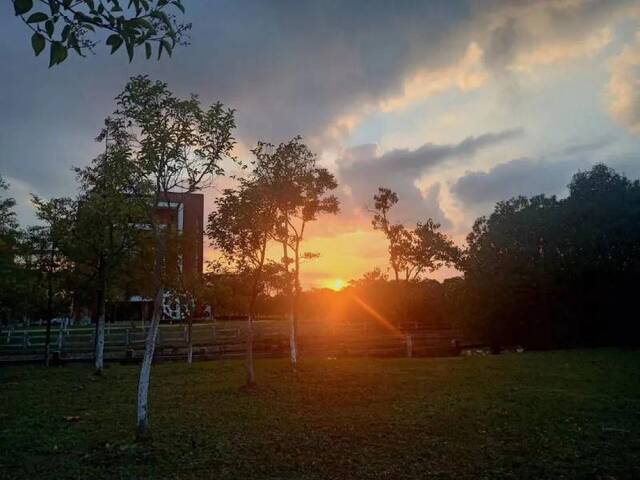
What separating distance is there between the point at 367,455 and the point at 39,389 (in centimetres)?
1537

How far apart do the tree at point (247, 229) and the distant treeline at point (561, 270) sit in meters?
20.7

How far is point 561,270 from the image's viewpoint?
38.9 metres

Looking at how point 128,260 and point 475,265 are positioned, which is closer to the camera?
point 128,260

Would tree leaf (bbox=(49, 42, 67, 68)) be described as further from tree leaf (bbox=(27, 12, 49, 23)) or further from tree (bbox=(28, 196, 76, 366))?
tree (bbox=(28, 196, 76, 366))

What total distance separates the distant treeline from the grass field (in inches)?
727

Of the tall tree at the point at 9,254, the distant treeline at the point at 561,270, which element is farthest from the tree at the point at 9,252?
the distant treeline at the point at 561,270

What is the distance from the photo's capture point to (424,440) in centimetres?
1052

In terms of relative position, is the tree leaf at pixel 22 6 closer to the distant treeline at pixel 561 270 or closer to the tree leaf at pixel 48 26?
the tree leaf at pixel 48 26

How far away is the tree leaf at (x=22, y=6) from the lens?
2.82m

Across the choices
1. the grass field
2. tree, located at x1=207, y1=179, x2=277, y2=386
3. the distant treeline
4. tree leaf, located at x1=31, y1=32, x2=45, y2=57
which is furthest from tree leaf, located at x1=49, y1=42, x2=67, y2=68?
the distant treeline

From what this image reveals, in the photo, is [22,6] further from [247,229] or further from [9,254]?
[9,254]

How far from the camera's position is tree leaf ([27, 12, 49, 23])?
9.55 ft

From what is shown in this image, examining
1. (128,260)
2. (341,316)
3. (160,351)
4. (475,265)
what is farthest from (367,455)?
(341,316)

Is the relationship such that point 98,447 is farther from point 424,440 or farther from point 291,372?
point 291,372
